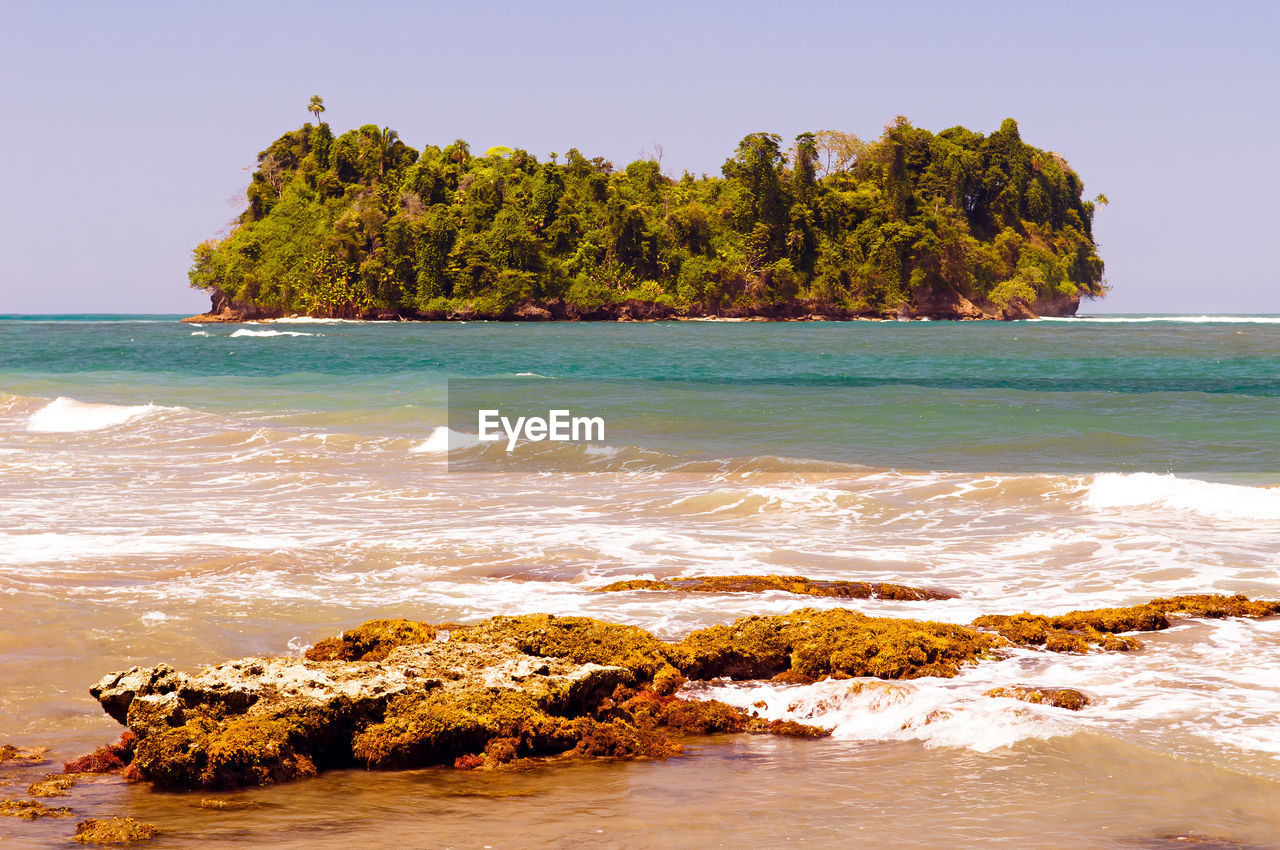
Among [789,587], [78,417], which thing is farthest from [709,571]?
[78,417]

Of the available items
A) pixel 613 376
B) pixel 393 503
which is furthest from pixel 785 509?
pixel 613 376

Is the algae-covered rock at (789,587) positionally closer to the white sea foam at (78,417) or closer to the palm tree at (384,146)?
the white sea foam at (78,417)

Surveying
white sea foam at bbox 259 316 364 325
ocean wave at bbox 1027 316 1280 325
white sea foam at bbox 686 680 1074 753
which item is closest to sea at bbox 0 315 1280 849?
white sea foam at bbox 686 680 1074 753

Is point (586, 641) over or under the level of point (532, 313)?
under

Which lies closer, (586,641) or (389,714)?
(389,714)

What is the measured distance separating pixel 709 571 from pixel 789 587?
0.94m

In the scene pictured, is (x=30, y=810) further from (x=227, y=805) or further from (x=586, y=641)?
(x=586, y=641)

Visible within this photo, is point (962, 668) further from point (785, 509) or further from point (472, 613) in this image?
point (785, 509)

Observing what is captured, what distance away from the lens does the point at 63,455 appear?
52.5 feet

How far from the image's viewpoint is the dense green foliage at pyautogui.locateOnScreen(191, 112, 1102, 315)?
8938cm

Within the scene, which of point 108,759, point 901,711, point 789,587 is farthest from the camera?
point 789,587

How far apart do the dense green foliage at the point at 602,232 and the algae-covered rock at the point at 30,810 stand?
84.6 m

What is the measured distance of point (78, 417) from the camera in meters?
21.1

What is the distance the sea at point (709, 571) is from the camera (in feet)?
13.2
